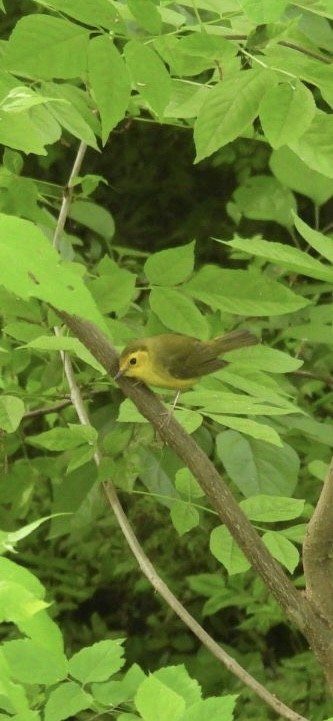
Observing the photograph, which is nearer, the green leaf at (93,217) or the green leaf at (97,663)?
the green leaf at (97,663)

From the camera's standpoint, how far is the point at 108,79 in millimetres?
938

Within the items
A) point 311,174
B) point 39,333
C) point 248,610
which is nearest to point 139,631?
point 248,610

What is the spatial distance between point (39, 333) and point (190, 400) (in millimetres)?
309

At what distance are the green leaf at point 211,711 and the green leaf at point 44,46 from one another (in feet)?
1.89

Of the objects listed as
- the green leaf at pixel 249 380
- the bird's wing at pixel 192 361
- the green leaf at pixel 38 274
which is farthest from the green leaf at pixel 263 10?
the bird's wing at pixel 192 361

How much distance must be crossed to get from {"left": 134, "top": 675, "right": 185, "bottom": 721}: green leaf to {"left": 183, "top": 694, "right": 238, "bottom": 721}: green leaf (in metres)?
0.02

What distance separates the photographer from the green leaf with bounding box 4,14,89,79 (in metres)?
0.92

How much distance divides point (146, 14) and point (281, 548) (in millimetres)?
572

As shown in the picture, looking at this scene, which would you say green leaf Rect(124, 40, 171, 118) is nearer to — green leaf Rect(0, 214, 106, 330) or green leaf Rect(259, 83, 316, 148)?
green leaf Rect(259, 83, 316, 148)

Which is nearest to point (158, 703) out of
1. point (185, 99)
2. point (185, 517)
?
point (185, 517)

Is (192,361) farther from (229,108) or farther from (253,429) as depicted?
(229,108)

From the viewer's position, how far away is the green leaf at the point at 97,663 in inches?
40.4

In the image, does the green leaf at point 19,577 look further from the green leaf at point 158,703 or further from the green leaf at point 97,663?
the green leaf at point 97,663

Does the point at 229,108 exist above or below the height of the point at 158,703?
above
